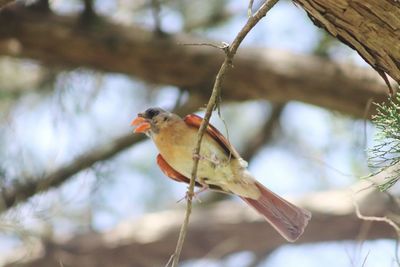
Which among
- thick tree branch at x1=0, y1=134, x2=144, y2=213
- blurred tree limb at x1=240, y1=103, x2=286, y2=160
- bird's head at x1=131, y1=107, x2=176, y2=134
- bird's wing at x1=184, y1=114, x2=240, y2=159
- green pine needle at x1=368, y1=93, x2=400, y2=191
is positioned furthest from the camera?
blurred tree limb at x1=240, y1=103, x2=286, y2=160

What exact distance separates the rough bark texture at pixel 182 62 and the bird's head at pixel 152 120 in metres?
1.30

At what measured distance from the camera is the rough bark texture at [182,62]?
17.9ft

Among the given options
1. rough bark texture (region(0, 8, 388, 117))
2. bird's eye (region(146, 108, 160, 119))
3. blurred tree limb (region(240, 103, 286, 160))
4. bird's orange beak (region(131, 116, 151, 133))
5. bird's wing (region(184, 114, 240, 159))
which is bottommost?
blurred tree limb (region(240, 103, 286, 160))

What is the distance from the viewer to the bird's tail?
3.95 metres

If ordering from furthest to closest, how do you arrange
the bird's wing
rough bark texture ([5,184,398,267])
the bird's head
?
1. rough bark texture ([5,184,398,267])
2. the bird's head
3. the bird's wing

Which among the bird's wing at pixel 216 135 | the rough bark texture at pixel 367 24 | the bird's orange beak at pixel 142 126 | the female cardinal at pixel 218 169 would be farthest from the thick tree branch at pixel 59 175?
the rough bark texture at pixel 367 24

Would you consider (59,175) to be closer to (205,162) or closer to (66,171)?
(66,171)

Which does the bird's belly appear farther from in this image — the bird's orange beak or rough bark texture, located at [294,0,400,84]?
rough bark texture, located at [294,0,400,84]

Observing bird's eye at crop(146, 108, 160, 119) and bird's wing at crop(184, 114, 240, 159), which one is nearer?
bird's wing at crop(184, 114, 240, 159)

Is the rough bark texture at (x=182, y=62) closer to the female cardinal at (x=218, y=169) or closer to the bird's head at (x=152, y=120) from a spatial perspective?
the bird's head at (x=152, y=120)

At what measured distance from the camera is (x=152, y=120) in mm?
4301

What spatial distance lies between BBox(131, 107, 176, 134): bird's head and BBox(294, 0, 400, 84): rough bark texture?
163cm

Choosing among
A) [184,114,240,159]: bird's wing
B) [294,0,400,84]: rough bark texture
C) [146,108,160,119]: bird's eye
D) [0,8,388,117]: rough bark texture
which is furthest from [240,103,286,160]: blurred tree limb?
[294,0,400,84]: rough bark texture

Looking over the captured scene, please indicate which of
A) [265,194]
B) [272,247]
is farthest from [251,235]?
[265,194]
